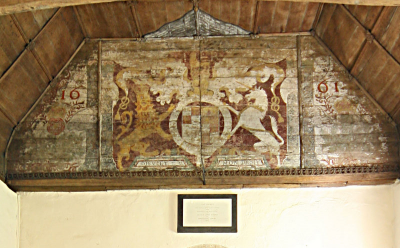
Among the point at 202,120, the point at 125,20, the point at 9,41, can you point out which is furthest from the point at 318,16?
the point at 9,41

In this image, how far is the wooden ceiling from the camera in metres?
5.26

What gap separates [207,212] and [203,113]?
43.7 inches

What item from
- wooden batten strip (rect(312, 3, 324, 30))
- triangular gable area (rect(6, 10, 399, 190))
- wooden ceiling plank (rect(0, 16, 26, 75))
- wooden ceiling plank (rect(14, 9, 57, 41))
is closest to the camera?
wooden ceiling plank (rect(0, 16, 26, 75))

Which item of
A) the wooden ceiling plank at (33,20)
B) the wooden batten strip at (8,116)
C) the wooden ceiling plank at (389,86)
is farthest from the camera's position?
the wooden batten strip at (8,116)

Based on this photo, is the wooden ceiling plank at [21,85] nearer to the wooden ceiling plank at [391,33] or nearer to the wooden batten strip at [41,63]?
the wooden batten strip at [41,63]

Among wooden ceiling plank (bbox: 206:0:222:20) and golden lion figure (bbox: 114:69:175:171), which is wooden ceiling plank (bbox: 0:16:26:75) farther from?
wooden ceiling plank (bbox: 206:0:222:20)

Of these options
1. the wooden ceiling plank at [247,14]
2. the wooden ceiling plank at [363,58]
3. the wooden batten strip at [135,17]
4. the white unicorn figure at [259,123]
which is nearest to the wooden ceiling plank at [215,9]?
the wooden ceiling plank at [247,14]

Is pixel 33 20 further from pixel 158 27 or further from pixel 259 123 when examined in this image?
pixel 259 123

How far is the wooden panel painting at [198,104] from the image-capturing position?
584cm

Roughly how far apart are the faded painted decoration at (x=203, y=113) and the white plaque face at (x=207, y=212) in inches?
14.6

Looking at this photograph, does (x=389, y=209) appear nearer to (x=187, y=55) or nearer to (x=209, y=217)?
(x=209, y=217)

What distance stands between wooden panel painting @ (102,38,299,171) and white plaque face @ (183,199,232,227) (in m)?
0.40

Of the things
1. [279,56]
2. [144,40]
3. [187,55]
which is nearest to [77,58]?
[144,40]

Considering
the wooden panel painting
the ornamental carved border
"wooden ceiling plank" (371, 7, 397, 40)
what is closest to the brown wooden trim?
the ornamental carved border
